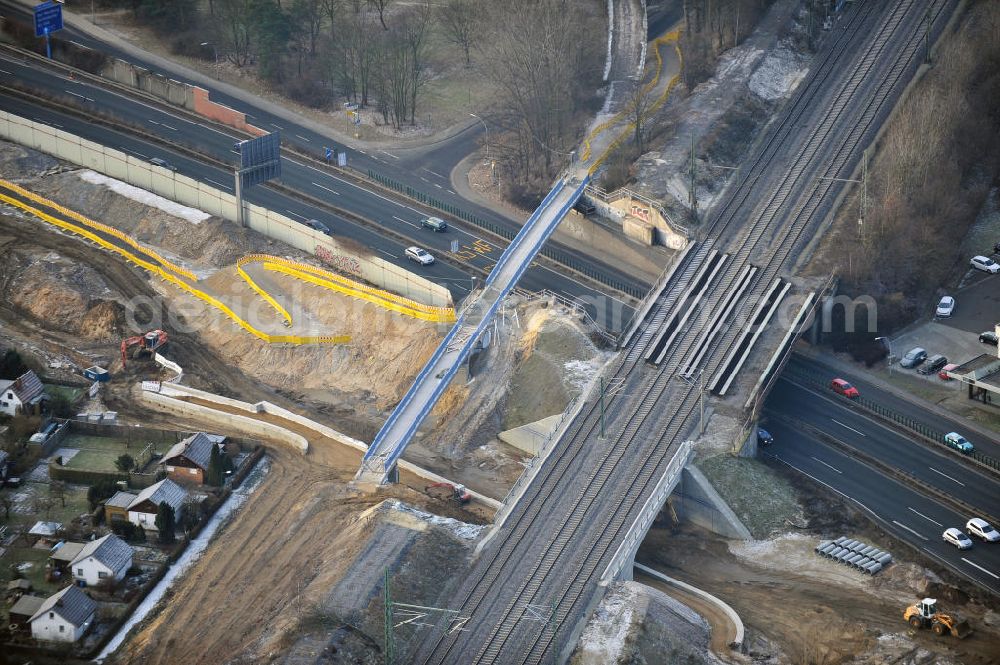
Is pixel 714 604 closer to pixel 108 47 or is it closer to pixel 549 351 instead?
pixel 549 351

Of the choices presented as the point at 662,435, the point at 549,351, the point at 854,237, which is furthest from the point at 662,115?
the point at 662,435

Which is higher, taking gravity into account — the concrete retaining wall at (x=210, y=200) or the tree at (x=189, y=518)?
the concrete retaining wall at (x=210, y=200)

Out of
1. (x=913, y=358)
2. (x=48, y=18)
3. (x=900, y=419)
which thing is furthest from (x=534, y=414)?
(x=48, y=18)

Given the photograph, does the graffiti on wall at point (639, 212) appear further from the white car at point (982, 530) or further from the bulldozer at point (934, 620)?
the bulldozer at point (934, 620)

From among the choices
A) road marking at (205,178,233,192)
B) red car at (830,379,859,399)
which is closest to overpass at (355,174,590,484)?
red car at (830,379,859,399)

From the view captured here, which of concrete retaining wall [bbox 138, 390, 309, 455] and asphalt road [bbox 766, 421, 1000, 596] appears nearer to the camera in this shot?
asphalt road [bbox 766, 421, 1000, 596]

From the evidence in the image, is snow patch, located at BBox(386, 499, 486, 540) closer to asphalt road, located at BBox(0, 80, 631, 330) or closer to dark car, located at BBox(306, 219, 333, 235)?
asphalt road, located at BBox(0, 80, 631, 330)

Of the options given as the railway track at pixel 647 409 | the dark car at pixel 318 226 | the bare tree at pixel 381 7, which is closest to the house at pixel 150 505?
the railway track at pixel 647 409
